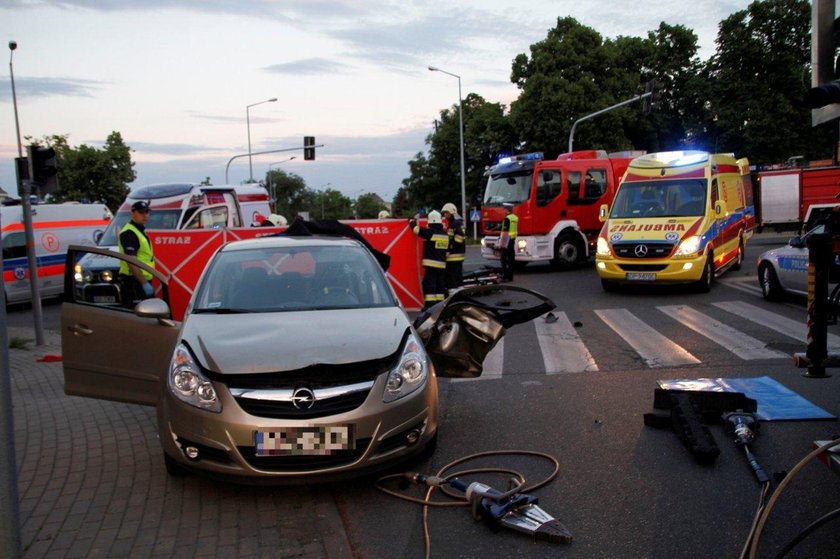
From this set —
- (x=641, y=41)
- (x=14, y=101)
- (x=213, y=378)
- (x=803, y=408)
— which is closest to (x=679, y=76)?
(x=641, y=41)

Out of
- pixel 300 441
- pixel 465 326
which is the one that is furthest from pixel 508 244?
pixel 300 441

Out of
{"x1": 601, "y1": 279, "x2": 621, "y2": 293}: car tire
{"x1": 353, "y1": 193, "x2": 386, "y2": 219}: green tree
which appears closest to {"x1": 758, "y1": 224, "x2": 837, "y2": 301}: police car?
{"x1": 601, "y1": 279, "x2": 621, "y2": 293}: car tire

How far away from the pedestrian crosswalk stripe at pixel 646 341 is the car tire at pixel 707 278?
2191mm

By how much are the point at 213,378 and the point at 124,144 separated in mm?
51364

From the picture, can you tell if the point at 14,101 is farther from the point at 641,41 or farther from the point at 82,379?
the point at 641,41

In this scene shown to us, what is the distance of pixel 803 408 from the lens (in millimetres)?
5910

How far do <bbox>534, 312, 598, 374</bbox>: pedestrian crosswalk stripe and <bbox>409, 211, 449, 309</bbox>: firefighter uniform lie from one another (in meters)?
2.10

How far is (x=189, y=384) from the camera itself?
14.5ft

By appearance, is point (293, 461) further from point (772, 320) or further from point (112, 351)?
point (772, 320)

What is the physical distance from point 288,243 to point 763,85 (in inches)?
1758

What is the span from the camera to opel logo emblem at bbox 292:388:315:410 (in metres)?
4.17

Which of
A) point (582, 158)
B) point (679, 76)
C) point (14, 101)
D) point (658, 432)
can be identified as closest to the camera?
point (658, 432)

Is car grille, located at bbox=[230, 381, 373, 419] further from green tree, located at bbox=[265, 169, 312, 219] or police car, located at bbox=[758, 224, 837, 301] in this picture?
green tree, located at bbox=[265, 169, 312, 219]

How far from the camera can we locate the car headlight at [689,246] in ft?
41.6
